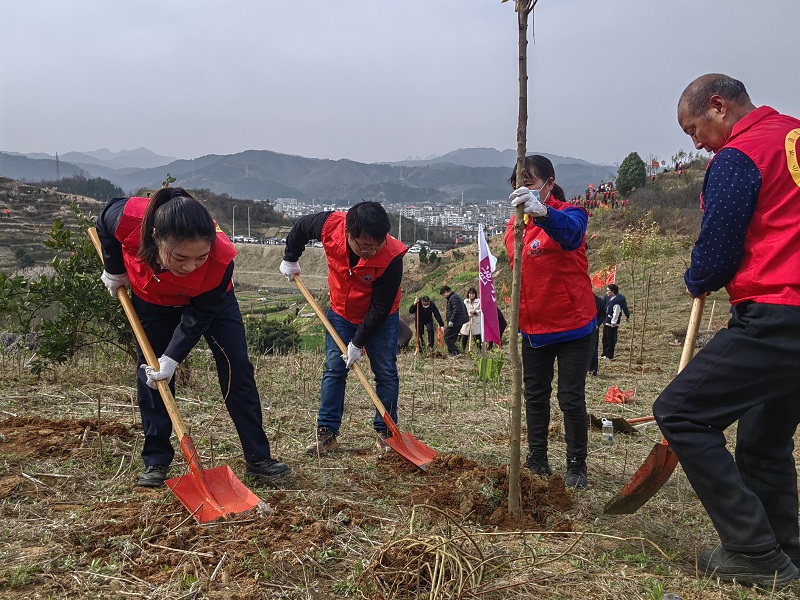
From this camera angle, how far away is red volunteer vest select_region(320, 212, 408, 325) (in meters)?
3.79

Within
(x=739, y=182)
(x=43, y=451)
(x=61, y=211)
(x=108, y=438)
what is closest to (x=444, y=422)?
(x=108, y=438)

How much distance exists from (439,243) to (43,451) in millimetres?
66804

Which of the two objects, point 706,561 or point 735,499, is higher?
point 735,499

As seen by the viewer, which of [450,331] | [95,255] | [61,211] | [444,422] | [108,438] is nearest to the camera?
[108,438]

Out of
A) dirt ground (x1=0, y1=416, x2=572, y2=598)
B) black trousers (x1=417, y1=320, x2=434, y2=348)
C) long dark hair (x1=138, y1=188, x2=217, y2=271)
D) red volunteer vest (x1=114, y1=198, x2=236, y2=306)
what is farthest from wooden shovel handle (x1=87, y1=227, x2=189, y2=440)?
black trousers (x1=417, y1=320, x2=434, y2=348)

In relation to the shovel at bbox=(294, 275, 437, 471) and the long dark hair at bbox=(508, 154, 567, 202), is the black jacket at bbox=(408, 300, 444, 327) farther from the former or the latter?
the long dark hair at bbox=(508, 154, 567, 202)

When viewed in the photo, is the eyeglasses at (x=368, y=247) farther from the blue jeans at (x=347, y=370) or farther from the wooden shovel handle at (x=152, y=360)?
the wooden shovel handle at (x=152, y=360)

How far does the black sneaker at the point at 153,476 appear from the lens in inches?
123

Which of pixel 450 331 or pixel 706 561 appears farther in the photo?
pixel 450 331

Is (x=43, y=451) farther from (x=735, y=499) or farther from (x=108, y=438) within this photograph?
(x=735, y=499)

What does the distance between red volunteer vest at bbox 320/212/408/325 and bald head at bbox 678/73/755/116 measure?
183 cm

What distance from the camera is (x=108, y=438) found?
3764mm

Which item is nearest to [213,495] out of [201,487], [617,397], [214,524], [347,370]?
[201,487]

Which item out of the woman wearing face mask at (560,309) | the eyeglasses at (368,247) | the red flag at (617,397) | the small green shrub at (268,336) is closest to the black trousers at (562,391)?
the woman wearing face mask at (560,309)
